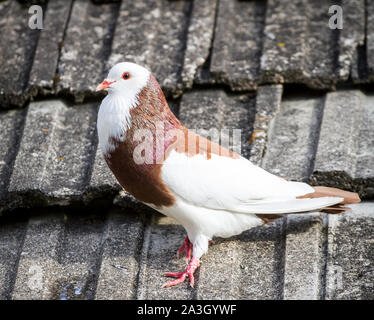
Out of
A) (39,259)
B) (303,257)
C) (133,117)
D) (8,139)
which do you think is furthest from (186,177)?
(8,139)

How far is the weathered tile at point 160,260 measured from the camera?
2.97m

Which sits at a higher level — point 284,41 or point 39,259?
point 284,41

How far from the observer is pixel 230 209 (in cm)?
326

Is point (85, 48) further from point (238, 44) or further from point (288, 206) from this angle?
point (288, 206)

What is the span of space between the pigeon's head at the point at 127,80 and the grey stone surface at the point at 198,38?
703 mm

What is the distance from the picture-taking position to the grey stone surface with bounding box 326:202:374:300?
285 cm

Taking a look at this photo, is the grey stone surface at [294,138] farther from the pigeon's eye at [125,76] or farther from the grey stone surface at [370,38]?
the pigeon's eye at [125,76]

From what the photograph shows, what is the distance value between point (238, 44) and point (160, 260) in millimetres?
1627

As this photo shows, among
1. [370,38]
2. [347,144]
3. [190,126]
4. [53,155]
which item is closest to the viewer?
[347,144]

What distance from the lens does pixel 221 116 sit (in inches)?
151

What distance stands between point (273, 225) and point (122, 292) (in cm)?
89

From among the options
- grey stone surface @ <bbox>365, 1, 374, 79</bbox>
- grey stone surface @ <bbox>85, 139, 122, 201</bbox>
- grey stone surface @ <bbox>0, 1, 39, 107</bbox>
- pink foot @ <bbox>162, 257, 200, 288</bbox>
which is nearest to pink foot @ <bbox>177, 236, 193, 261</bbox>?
pink foot @ <bbox>162, 257, 200, 288</bbox>

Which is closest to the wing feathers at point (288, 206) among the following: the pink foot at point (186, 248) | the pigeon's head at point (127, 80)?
the pink foot at point (186, 248)
